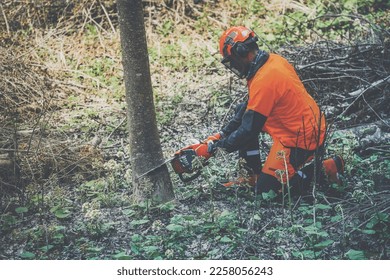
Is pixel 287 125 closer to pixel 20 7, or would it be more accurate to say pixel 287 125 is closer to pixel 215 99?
pixel 215 99

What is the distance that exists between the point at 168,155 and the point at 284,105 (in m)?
1.66

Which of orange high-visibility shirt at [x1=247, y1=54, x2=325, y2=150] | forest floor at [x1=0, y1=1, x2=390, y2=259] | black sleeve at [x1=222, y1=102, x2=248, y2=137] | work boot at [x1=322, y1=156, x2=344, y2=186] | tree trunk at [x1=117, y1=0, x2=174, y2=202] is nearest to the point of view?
forest floor at [x1=0, y1=1, x2=390, y2=259]

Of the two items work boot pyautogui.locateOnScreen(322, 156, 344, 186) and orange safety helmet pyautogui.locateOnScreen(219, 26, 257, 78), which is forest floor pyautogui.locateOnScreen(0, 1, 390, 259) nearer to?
work boot pyautogui.locateOnScreen(322, 156, 344, 186)

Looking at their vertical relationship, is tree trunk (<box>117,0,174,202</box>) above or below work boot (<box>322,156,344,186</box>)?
above

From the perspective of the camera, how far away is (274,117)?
4543 millimetres

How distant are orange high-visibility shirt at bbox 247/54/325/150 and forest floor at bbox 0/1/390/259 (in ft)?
1.53

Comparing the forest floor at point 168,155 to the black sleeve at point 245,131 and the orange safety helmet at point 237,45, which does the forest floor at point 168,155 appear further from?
the orange safety helmet at point 237,45

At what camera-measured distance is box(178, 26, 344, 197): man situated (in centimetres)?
437

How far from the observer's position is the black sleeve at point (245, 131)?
4.38m

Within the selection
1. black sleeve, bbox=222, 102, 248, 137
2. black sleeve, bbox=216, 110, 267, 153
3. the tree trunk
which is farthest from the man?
the tree trunk

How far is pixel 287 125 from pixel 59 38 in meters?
5.28

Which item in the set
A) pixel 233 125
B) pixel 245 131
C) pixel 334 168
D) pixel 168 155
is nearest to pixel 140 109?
pixel 245 131

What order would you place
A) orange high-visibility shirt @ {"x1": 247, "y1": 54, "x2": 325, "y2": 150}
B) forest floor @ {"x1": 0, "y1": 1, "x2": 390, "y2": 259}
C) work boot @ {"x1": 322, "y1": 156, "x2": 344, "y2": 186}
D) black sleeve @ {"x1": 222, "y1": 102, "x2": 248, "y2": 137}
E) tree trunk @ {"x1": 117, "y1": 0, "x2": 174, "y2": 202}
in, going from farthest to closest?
1. black sleeve @ {"x1": 222, "y1": 102, "x2": 248, "y2": 137}
2. work boot @ {"x1": 322, "y1": 156, "x2": 344, "y2": 186}
3. orange high-visibility shirt @ {"x1": 247, "y1": 54, "x2": 325, "y2": 150}
4. tree trunk @ {"x1": 117, "y1": 0, "x2": 174, "y2": 202}
5. forest floor @ {"x1": 0, "y1": 1, "x2": 390, "y2": 259}

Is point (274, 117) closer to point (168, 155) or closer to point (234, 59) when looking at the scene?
point (234, 59)
